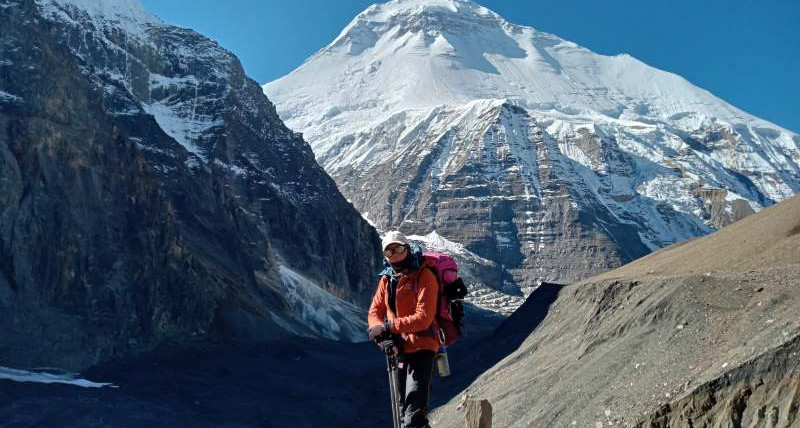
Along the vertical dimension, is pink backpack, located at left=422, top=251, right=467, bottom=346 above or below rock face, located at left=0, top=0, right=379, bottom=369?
below

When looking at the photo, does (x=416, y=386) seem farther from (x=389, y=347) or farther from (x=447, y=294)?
(x=447, y=294)

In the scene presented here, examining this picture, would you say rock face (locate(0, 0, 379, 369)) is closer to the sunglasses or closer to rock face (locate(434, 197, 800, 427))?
rock face (locate(434, 197, 800, 427))

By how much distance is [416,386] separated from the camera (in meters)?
10.7

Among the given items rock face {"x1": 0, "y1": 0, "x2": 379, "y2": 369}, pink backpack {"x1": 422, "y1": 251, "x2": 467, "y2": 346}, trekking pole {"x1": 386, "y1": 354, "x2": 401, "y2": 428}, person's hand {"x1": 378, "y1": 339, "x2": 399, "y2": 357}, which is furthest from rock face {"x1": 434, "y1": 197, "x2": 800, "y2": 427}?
rock face {"x1": 0, "y1": 0, "x2": 379, "y2": 369}

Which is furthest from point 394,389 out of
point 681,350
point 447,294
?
point 681,350

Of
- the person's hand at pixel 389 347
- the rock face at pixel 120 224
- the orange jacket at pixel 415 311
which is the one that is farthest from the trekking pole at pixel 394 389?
the rock face at pixel 120 224

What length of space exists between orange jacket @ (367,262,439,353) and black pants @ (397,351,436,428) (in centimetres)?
12

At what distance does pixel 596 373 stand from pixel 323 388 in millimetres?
36391

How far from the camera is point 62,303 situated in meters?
67.6

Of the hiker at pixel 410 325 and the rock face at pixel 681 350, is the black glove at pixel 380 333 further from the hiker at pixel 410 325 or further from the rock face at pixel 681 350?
the rock face at pixel 681 350

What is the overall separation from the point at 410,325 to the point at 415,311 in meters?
0.23

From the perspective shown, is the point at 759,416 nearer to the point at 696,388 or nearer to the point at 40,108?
the point at 696,388

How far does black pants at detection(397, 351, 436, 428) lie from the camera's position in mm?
10531

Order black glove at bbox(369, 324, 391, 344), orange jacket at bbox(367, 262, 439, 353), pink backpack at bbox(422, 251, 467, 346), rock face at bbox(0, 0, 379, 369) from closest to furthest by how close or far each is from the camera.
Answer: orange jacket at bbox(367, 262, 439, 353)
black glove at bbox(369, 324, 391, 344)
pink backpack at bbox(422, 251, 467, 346)
rock face at bbox(0, 0, 379, 369)
